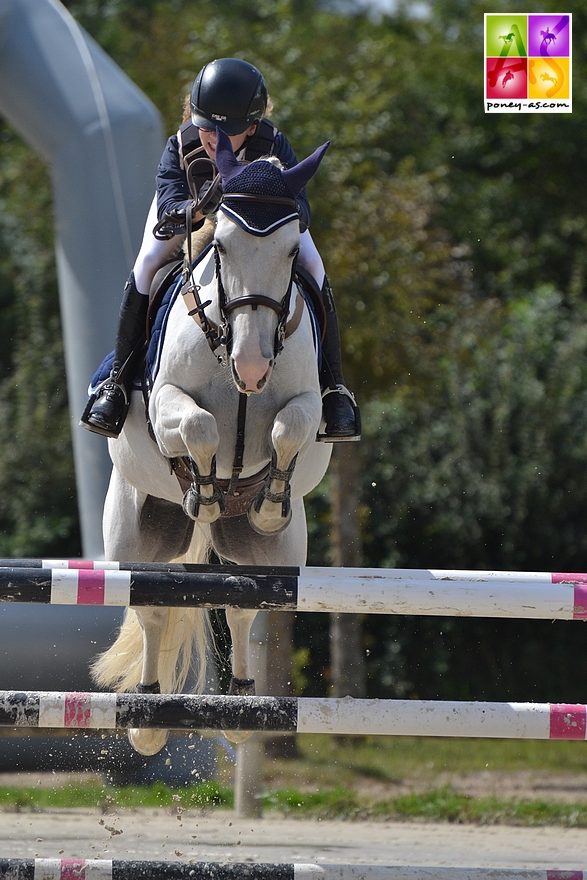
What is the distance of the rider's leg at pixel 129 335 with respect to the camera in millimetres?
4227

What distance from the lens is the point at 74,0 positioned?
17.6 m

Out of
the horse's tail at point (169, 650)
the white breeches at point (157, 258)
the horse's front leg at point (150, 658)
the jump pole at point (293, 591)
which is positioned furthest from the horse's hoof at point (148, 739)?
the white breeches at point (157, 258)

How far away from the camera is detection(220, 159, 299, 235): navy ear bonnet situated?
3498 mm

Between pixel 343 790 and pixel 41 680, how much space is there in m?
2.18

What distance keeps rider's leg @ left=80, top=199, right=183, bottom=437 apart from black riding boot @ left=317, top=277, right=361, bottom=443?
2.06ft

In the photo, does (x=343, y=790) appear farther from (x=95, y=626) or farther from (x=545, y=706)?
(x=545, y=706)

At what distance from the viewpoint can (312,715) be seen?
3.39 metres

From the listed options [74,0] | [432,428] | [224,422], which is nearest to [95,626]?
[224,422]

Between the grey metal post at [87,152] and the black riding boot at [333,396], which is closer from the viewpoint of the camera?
the black riding boot at [333,396]

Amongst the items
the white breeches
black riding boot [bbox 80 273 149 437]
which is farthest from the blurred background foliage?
black riding boot [bbox 80 273 149 437]

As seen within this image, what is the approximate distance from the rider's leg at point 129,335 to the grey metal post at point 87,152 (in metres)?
2.50

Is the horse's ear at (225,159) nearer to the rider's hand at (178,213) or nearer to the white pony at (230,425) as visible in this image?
the white pony at (230,425)

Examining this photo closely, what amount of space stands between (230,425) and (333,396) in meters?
0.60

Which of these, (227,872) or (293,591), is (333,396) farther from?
(227,872)
